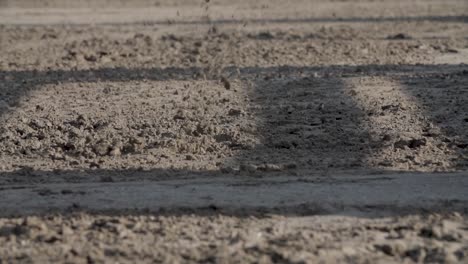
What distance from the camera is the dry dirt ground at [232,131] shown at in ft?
22.9

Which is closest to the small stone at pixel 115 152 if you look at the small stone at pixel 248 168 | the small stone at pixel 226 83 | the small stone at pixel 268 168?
the small stone at pixel 248 168

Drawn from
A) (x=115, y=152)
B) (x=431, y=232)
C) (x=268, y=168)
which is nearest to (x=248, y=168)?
(x=268, y=168)

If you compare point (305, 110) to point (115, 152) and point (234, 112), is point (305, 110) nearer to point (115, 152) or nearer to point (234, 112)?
point (234, 112)

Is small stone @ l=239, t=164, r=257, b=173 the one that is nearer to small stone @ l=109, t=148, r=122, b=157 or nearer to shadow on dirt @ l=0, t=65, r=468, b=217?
shadow on dirt @ l=0, t=65, r=468, b=217

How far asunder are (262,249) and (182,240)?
526 millimetres

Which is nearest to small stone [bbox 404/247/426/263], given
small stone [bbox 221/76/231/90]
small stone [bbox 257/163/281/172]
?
small stone [bbox 257/163/281/172]

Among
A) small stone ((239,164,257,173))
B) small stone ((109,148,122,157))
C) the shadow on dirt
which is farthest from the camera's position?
small stone ((109,148,122,157))

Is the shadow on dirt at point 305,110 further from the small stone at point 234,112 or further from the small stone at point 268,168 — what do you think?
the small stone at point 234,112

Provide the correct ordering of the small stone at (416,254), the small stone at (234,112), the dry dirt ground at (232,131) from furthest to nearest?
the small stone at (234,112) → the dry dirt ground at (232,131) → the small stone at (416,254)

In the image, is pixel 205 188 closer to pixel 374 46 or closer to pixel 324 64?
pixel 324 64

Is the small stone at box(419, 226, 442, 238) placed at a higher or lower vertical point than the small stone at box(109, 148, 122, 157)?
lower

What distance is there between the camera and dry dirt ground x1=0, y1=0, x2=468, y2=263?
697 cm

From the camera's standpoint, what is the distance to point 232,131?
33.1ft

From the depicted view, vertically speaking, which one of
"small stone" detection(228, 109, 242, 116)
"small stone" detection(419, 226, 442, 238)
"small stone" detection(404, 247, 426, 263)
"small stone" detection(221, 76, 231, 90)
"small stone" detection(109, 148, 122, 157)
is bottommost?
"small stone" detection(404, 247, 426, 263)
